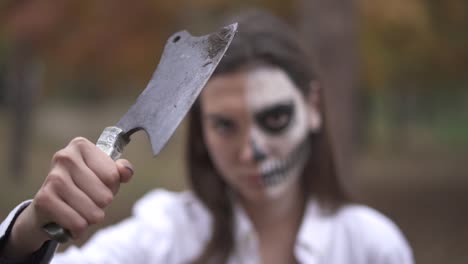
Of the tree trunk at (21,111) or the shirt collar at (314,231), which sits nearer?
the shirt collar at (314,231)

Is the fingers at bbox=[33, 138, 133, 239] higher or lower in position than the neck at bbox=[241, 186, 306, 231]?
higher

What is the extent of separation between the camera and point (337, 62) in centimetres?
490

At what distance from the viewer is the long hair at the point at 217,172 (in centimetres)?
199

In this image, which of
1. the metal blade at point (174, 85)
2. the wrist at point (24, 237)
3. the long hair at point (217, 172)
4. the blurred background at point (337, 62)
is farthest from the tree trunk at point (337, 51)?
the wrist at point (24, 237)

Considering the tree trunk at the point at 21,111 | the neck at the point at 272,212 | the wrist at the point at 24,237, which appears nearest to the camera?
the wrist at the point at 24,237

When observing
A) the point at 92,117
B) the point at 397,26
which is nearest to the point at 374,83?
the point at 397,26

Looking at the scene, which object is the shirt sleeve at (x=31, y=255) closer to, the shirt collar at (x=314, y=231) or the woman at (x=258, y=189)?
the woman at (x=258, y=189)

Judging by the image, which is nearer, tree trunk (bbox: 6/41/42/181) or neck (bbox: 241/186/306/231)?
neck (bbox: 241/186/306/231)

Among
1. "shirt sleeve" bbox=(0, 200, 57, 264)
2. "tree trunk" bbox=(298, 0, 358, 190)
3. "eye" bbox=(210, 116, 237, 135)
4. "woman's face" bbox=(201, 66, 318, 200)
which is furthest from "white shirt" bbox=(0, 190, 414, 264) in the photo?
"tree trunk" bbox=(298, 0, 358, 190)

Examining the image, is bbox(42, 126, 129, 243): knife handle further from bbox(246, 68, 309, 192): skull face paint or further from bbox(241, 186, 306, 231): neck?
bbox(241, 186, 306, 231): neck

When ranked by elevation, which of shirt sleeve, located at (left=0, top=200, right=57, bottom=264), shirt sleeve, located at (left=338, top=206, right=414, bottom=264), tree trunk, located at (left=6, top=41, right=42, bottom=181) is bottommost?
shirt sleeve, located at (left=338, top=206, right=414, bottom=264)

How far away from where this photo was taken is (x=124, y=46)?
5.71 m

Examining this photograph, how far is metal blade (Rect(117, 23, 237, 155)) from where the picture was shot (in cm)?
112

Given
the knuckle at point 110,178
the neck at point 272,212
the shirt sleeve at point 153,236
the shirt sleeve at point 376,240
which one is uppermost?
the knuckle at point 110,178
